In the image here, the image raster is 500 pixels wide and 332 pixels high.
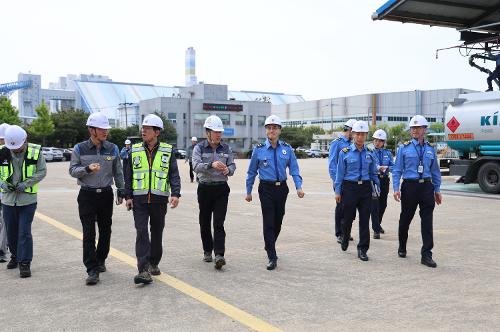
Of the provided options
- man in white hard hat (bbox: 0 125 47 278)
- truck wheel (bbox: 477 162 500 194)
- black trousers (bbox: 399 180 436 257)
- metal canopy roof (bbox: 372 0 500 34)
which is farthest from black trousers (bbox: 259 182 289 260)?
metal canopy roof (bbox: 372 0 500 34)

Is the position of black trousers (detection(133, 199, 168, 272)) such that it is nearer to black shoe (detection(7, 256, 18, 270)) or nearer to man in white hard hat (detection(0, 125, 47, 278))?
man in white hard hat (detection(0, 125, 47, 278))

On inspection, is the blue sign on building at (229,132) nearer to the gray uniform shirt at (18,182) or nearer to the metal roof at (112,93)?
the metal roof at (112,93)

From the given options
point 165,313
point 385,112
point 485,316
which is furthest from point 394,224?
point 385,112

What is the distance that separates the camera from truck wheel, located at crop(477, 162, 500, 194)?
645 inches

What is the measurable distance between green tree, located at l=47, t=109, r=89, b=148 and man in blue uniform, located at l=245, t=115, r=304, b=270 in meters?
59.5

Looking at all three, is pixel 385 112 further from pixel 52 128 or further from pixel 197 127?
pixel 52 128

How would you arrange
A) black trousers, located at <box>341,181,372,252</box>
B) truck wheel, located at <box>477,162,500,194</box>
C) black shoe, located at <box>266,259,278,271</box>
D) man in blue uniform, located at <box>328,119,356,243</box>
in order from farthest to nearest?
truck wheel, located at <box>477,162,500,194</box>
man in blue uniform, located at <box>328,119,356,243</box>
black trousers, located at <box>341,181,372,252</box>
black shoe, located at <box>266,259,278,271</box>

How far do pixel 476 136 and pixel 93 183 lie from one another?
14650 millimetres

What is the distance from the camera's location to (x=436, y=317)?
4.56m

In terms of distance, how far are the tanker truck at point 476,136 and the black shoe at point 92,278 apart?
46.9 ft

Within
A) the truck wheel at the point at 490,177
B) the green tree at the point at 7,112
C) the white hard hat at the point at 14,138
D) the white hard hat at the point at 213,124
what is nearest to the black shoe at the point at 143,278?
the white hard hat at the point at 213,124

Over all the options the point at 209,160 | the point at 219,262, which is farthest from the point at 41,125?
the point at 219,262

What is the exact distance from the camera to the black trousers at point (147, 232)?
5.62 m

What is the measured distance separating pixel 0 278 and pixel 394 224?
286 inches
